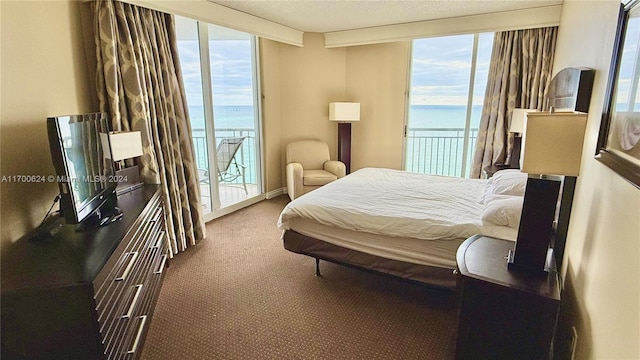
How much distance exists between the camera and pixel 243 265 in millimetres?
3012

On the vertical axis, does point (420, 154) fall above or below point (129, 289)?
above

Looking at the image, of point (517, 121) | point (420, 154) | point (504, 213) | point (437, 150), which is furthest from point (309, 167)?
point (504, 213)

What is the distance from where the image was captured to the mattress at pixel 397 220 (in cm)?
219

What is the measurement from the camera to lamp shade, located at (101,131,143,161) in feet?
7.57

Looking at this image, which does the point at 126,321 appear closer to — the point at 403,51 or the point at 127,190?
the point at 127,190

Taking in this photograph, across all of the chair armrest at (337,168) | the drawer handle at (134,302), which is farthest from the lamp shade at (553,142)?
the chair armrest at (337,168)

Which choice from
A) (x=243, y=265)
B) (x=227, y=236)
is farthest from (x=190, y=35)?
(x=243, y=265)

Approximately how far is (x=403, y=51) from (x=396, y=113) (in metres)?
0.90

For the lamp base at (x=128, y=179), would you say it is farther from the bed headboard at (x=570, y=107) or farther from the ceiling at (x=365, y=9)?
the bed headboard at (x=570, y=107)

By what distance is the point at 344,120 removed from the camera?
4.76 m

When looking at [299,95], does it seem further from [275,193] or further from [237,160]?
[275,193]

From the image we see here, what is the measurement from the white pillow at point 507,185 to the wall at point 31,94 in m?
3.02

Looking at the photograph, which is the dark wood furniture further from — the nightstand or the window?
the window

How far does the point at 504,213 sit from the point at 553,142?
0.94 metres
